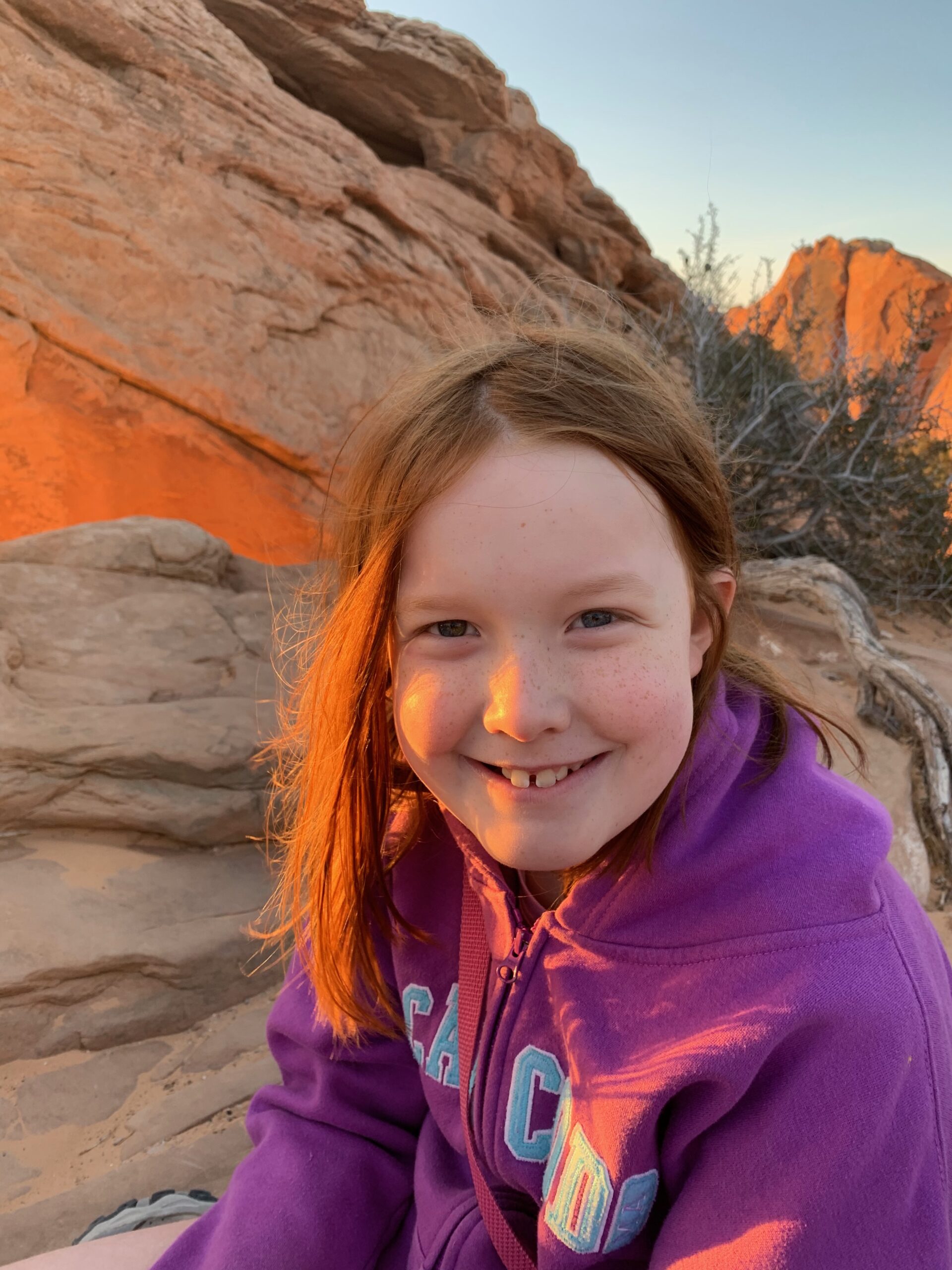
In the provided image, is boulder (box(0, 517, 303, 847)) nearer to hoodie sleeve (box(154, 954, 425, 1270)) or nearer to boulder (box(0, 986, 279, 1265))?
boulder (box(0, 986, 279, 1265))

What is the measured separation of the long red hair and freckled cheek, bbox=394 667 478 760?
117 millimetres

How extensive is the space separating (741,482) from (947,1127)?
13.2 ft

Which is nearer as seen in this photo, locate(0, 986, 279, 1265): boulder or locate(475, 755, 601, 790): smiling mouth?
locate(475, 755, 601, 790): smiling mouth

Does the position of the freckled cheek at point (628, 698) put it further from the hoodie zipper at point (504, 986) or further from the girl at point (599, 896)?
the hoodie zipper at point (504, 986)

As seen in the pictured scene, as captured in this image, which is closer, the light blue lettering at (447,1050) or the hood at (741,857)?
the hood at (741,857)

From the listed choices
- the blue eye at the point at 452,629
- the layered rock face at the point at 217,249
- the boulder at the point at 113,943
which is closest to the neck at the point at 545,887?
the blue eye at the point at 452,629

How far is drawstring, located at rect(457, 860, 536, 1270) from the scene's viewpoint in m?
0.97

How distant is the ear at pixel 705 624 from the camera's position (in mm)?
975

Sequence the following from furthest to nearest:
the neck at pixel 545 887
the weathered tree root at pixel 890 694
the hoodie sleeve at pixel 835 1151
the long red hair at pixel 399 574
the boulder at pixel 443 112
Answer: the boulder at pixel 443 112
the weathered tree root at pixel 890 694
the neck at pixel 545 887
the long red hair at pixel 399 574
the hoodie sleeve at pixel 835 1151

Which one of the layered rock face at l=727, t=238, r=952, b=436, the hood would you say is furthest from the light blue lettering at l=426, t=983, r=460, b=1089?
the layered rock face at l=727, t=238, r=952, b=436

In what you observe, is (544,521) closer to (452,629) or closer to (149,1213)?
(452,629)

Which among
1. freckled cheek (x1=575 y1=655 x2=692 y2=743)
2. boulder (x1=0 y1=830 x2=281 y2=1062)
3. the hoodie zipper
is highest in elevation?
freckled cheek (x1=575 y1=655 x2=692 y2=743)

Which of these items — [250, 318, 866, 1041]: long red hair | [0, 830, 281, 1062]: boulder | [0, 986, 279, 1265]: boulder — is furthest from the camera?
[0, 830, 281, 1062]: boulder

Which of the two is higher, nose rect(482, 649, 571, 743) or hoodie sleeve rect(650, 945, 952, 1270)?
nose rect(482, 649, 571, 743)
